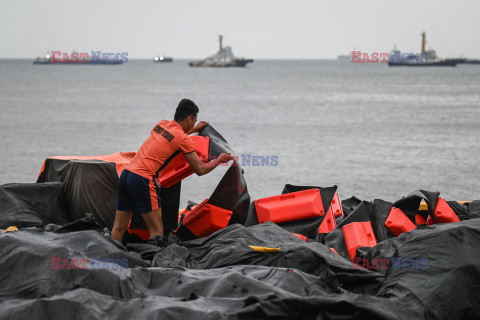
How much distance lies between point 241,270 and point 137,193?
1720 millimetres

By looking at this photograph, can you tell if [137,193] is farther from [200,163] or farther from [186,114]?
[186,114]

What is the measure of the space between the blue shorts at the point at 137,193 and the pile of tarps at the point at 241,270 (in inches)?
14.8

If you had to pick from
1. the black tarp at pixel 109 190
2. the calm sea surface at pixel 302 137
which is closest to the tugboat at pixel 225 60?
the calm sea surface at pixel 302 137

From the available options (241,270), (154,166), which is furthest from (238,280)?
(154,166)

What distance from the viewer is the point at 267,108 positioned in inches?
1807

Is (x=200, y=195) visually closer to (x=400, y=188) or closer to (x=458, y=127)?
(x=400, y=188)

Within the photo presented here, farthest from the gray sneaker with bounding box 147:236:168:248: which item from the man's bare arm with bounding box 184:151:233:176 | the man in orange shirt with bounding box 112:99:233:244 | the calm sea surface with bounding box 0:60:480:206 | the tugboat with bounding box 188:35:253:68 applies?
the tugboat with bounding box 188:35:253:68

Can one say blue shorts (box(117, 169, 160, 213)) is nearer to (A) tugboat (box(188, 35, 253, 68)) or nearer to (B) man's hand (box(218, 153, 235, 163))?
(B) man's hand (box(218, 153, 235, 163))

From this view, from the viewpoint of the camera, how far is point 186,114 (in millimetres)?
6020

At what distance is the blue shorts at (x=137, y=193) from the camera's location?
5.97 metres

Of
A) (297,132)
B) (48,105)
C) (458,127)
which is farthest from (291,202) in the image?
(48,105)

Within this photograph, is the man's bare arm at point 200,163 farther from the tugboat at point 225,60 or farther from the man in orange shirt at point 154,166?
the tugboat at point 225,60

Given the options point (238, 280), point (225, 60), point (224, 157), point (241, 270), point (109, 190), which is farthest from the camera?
point (225, 60)

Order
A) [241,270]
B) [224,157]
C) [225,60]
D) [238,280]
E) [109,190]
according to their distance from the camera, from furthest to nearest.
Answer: [225,60] < [109,190] < [224,157] < [241,270] < [238,280]
